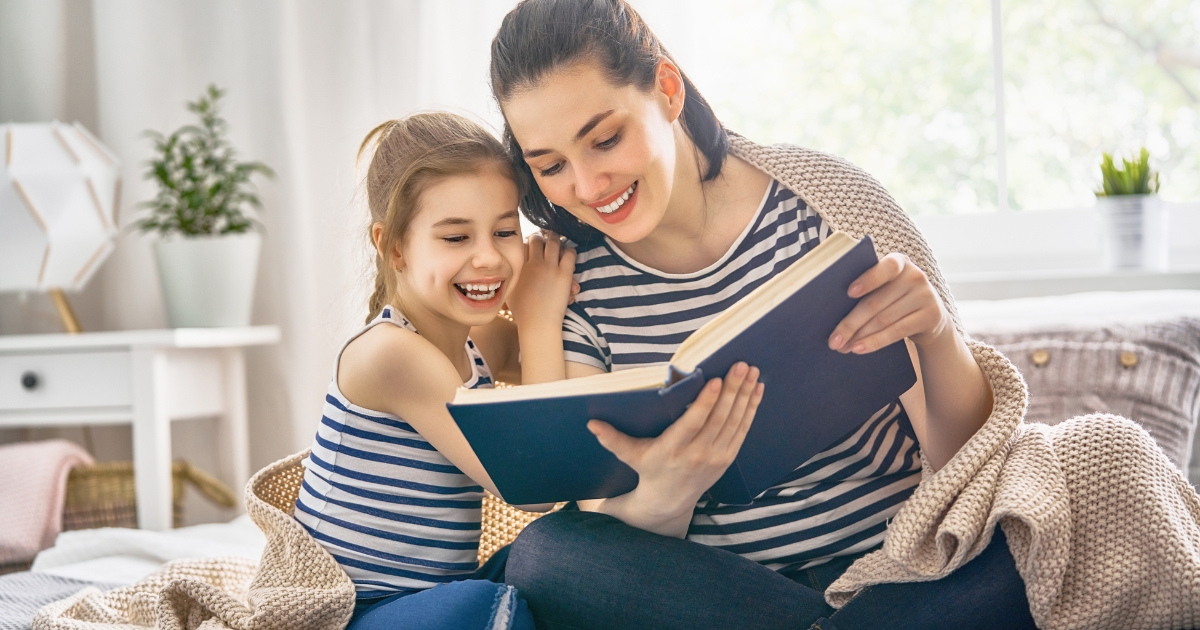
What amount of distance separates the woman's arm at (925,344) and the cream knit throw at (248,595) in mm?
537

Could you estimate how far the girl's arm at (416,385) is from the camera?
3.17 feet

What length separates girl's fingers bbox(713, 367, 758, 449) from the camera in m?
0.75

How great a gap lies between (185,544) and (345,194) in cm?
91

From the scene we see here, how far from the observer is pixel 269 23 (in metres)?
2.25

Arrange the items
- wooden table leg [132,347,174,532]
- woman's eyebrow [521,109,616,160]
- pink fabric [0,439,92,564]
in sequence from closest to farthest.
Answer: woman's eyebrow [521,109,616,160] → pink fabric [0,439,92,564] → wooden table leg [132,347,174,532]

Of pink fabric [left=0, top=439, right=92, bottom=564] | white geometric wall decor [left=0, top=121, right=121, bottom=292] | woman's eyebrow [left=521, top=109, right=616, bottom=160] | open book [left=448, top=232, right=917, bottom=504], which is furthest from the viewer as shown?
white geometric wall decor [left=0, top=121, right=121, bottom=292]

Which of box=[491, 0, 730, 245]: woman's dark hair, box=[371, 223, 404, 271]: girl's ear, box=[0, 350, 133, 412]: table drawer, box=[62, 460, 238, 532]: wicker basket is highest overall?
box=[491, 0, 730, 245]: woman's dark hair

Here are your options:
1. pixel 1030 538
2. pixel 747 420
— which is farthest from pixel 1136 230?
pixel 747 420

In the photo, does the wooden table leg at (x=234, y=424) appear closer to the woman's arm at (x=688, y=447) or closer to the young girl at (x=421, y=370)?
the young girl at (x=421, y=370)

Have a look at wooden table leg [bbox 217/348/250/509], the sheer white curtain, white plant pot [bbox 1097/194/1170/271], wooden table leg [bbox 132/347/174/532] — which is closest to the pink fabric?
wooden table leg [bbox 132/347/174/532]

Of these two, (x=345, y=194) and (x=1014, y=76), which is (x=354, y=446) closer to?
(x=345, y=194)

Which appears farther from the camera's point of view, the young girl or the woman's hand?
the young girl

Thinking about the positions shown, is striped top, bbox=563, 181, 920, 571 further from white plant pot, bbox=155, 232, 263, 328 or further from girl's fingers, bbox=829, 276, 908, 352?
white plant pot, bbox=155, 232, 263, 328

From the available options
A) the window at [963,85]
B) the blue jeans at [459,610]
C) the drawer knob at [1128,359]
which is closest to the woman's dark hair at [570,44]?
the blue jeans at [459,610]
